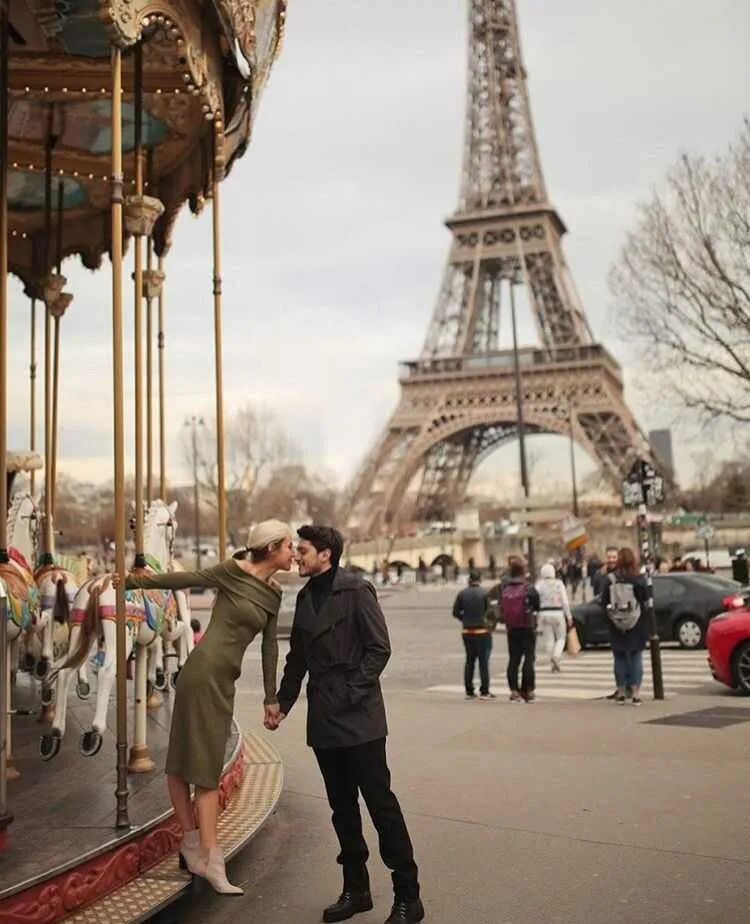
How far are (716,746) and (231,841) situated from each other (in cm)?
463

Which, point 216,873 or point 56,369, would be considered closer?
point 216,873

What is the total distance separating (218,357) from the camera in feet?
26.3

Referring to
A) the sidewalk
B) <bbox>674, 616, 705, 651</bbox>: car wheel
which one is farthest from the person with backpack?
<bbox>674, 616, 705, 651</bbox>: car wheel

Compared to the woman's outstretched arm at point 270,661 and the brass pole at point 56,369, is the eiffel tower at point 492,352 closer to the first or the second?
the brass pole at point 56,369

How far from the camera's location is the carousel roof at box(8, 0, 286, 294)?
24.2 ft

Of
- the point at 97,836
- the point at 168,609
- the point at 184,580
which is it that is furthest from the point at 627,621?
the point at 97,836

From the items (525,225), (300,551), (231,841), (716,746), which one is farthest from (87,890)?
(525,225)

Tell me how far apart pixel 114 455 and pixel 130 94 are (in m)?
4.78

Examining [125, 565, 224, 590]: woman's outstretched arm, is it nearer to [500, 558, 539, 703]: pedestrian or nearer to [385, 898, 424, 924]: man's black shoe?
[385, 898, 424, 924]: man's black shoe

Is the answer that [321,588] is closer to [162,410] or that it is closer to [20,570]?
[20,570]

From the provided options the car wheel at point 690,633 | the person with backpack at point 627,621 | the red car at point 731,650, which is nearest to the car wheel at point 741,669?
the red car at point 731,650

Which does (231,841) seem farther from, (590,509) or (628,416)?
(590,509)

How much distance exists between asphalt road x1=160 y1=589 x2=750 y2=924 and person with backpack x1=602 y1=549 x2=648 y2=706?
0.41 m

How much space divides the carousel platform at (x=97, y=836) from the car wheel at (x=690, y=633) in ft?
38.9
